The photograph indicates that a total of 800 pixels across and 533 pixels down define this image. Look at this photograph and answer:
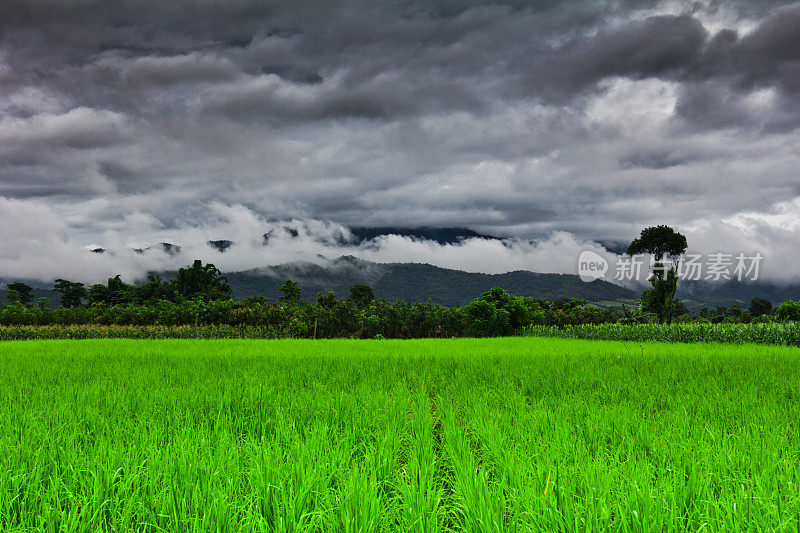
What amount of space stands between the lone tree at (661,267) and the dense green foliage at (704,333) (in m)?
19.1

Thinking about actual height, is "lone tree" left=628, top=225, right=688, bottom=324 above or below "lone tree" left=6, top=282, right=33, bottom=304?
above

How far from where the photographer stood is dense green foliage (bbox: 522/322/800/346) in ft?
61.1

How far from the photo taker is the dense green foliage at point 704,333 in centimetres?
1861

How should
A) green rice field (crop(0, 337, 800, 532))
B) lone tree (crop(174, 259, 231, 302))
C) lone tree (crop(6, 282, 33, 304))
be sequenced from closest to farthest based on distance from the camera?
green rice field (crop(0, 337, 800, 532)), lone tree (crop(174, 259, 231, 302)), lone tree (crop(6, 282, 33, 304))

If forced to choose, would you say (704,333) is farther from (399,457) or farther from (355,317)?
(399,457)

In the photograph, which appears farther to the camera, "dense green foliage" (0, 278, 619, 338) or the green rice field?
"dense green foliage" (0, 278, 619, 338)

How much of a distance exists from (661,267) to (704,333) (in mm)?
28970

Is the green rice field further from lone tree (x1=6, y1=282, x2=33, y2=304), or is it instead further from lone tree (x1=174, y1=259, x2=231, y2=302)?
lone tree (x1=6, y1=282, x2=33, y2=304)

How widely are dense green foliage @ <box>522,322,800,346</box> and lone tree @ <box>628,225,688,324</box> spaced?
62.7 ft

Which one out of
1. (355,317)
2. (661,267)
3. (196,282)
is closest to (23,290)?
(196,282)

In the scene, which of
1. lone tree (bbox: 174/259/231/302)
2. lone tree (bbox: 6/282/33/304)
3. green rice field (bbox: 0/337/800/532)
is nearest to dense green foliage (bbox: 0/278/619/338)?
green rice field (bbox: 0/337/800/532)

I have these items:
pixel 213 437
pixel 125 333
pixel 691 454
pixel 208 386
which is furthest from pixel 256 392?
pixel 125 333

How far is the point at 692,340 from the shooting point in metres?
20.5

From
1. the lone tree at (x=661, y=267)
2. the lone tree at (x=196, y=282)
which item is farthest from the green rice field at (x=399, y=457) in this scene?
the lone tree at (x=196, y=282)
